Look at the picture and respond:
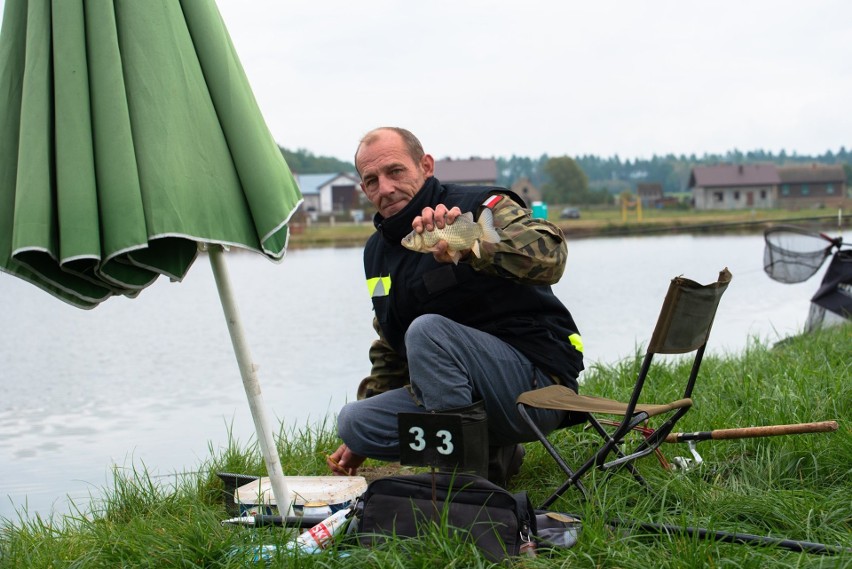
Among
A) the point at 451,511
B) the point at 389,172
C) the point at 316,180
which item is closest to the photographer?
the point at 451,511

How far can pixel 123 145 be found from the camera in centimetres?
279

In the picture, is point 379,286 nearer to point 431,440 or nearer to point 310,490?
point 310,490

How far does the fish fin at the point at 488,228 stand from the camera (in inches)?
115

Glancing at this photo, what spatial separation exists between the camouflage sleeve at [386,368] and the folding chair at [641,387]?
769 mm

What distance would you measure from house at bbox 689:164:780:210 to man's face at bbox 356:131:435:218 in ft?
243

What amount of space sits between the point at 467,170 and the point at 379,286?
188 feet

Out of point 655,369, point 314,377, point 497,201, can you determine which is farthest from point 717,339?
point 497,201

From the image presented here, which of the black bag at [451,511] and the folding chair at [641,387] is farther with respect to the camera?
the folding chair at [641,387]

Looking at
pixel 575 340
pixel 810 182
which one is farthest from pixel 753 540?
pixel 810 182

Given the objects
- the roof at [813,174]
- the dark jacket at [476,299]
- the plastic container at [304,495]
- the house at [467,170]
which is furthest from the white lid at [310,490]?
the roof at [813,174]

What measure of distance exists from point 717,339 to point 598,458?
7594mm

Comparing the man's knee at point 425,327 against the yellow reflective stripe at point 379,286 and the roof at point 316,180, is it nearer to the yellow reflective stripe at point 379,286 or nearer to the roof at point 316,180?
the yellow reflective stripe at point 379,286

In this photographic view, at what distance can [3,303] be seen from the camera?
819 inches

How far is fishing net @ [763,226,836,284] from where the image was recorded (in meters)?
7.57
